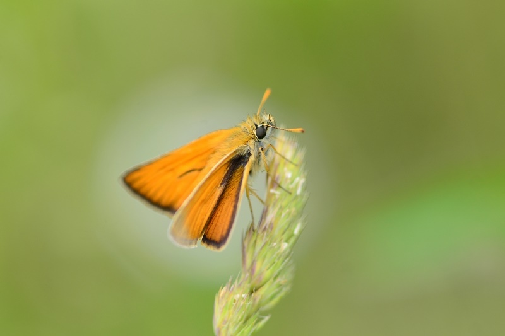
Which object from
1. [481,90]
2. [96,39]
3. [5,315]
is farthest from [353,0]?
[5,315]

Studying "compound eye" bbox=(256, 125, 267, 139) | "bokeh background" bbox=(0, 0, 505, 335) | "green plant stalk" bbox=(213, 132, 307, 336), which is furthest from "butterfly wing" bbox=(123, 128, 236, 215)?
"bokeh background" bbox=(0, 0, 505, 335)

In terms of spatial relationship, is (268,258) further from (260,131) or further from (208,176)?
(260,131)

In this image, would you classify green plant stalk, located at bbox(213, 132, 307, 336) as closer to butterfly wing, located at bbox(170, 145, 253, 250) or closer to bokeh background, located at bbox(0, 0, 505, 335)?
butterfly wing, located at bbox(170, 145, 253, 250)

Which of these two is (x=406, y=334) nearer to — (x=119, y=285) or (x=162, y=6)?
(x=119, y=285)

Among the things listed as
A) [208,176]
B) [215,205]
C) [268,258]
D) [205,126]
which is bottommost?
[268,258]

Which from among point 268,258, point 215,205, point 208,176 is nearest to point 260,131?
point 208,176
